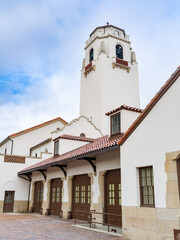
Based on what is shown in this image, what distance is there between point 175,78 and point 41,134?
22233 millimetres

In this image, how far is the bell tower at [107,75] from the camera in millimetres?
30703

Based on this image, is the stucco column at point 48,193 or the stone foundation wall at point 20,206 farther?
the stone foundation wall at point 20,206

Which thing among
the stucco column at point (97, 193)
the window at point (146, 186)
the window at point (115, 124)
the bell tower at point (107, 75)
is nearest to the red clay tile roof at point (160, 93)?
the window at point (146, 186)

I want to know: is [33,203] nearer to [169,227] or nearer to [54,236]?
[54,236]

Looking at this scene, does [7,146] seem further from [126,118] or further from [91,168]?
[126,118]

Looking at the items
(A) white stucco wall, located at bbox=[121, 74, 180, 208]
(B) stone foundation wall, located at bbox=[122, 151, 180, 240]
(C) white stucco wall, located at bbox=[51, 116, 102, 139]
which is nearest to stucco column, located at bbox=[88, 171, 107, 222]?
(A) white stucco wall, located at bbox=[121, 74, 180, 208]

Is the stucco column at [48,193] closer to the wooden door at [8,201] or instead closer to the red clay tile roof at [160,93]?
the wooden door at [8,201]

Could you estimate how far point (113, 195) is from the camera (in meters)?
12.1

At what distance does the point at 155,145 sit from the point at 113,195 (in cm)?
437

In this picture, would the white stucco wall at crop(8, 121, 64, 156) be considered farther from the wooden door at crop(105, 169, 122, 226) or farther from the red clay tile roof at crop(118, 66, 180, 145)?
the red clay tile roof at crop(118, 66, 180, 145)

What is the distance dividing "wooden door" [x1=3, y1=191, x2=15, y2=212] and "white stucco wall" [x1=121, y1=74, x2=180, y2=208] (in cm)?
1498

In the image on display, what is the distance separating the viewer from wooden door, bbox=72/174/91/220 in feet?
45.9

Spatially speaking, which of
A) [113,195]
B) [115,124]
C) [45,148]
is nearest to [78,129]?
[45,148]

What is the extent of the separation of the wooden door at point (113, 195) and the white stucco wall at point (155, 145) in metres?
1.76
